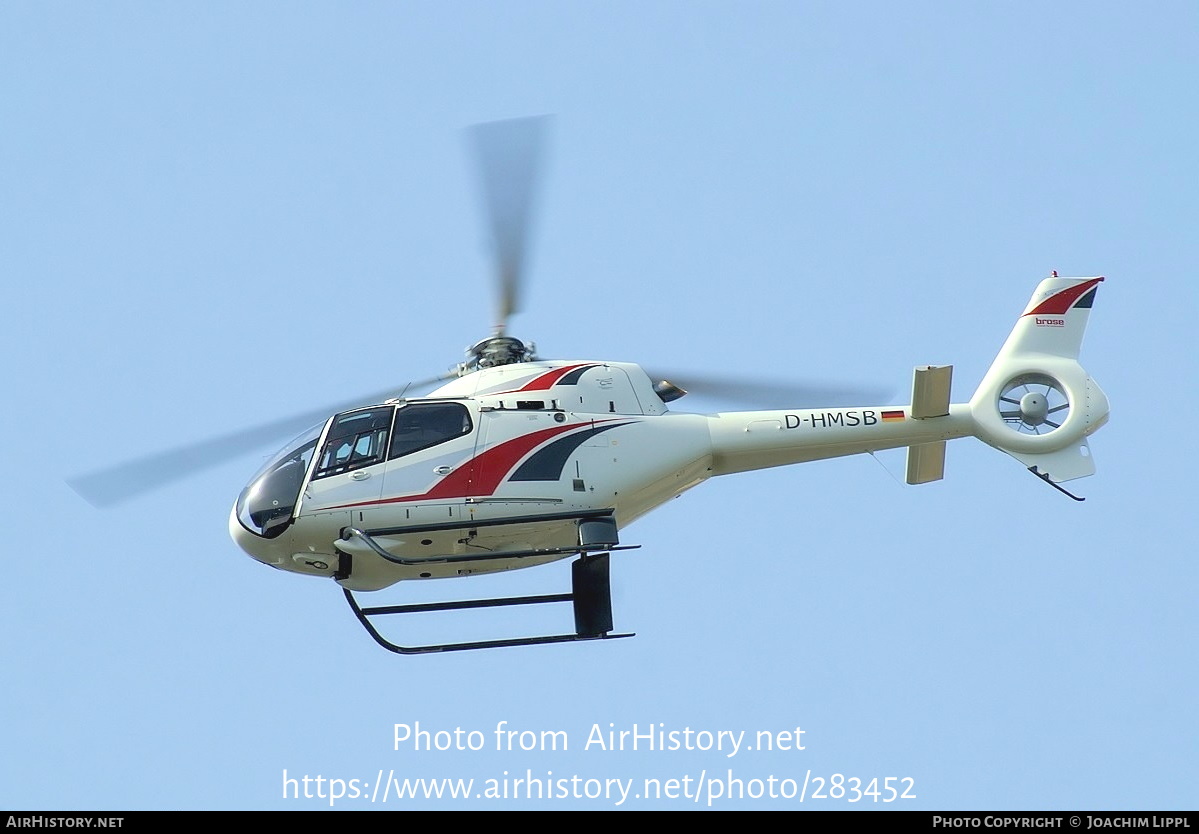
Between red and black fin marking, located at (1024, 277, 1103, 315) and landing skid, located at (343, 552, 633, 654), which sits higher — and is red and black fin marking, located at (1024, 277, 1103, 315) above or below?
above

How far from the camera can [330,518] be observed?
13.3 meters

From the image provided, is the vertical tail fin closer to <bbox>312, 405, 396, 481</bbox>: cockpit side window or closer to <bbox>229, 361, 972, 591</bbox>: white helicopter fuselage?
<bbox>229, 361, 972, 591</bbox>: white helicopter fuselage

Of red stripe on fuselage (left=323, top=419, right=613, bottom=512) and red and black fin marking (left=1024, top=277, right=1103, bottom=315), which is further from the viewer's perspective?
red and black fin marking (left=1024, top=277, right=1103, bottom=315)

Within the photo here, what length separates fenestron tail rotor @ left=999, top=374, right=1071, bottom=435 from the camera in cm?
1488

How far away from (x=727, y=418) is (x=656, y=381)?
651mm

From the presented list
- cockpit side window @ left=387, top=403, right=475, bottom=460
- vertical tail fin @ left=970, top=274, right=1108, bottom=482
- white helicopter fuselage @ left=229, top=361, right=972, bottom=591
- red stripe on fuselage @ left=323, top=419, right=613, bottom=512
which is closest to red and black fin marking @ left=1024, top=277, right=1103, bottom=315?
vertical tail fin @ left=970, top=274, right=1108, bottom=482

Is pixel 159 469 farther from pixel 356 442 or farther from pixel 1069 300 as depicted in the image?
pixel 1069 300

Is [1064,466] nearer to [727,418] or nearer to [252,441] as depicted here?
[727,418]

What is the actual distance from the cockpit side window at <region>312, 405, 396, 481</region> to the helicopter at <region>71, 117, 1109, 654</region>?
0.4 inches

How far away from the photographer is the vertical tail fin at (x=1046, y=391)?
1481 centimetres

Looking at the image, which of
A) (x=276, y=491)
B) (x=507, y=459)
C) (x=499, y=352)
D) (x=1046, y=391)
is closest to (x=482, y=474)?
(x=507, y=459)

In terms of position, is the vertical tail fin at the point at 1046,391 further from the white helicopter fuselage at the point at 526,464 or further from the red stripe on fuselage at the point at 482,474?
the red stripe on fuselage at the point at 482,474

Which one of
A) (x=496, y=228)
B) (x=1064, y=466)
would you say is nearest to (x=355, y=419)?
(x=496, y=228)
